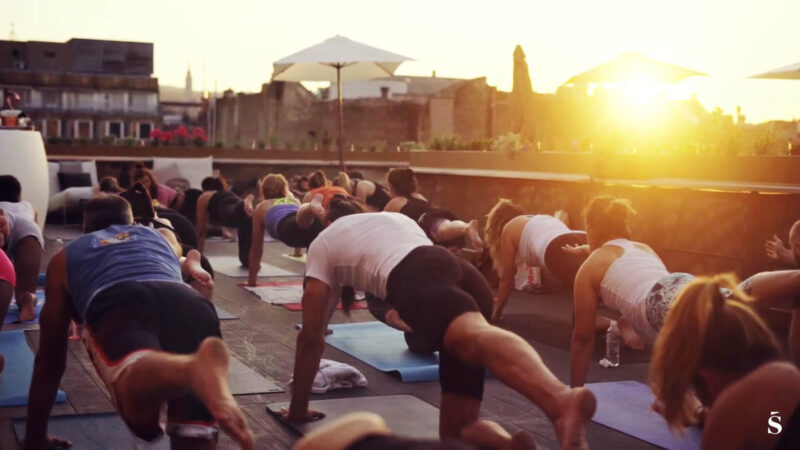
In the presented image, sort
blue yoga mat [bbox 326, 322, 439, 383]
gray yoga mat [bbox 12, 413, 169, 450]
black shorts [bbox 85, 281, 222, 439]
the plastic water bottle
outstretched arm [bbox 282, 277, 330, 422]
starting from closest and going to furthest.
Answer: black shorts [bbox 85, 281, 222, 439], gray yoga mat [bbox 12, 413, 169, 450], outstretched arm [bbox 282, 277, 330, 422], blue yoga mat [bbox 326, 322, 439, 383], the plastic water bottle

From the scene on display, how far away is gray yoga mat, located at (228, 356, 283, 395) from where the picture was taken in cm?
509

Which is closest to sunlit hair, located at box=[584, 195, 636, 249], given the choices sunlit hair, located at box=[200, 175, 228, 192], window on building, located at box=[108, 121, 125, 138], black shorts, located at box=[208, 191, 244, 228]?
black shorts, located at box=[208, 191, 244, 228]

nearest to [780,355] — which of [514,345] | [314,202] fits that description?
[514,345]

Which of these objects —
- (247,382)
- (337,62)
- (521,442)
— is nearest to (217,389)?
(521,442)

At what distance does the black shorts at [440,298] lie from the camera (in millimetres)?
3340

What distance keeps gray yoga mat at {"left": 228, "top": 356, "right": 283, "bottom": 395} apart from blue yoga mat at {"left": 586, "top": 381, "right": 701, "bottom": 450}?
1.77 metres

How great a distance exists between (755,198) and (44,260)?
772cm

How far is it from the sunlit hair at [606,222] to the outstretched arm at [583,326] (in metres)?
0.21

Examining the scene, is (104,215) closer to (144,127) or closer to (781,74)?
(781,74)

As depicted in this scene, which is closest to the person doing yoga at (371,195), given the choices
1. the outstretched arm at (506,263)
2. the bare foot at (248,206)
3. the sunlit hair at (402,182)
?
the bare foot at (248,206)

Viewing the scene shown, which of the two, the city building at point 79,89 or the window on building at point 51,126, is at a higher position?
the city building at point 79,89

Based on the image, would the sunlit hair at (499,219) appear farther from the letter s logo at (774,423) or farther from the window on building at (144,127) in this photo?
the window on building at (144,127)

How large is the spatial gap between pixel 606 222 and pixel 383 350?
2.09 metres

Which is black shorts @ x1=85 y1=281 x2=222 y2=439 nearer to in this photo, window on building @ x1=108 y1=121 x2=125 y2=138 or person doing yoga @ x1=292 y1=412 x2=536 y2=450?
person doing yoga @ x1=292 y1=412 x2=536 y2=450
